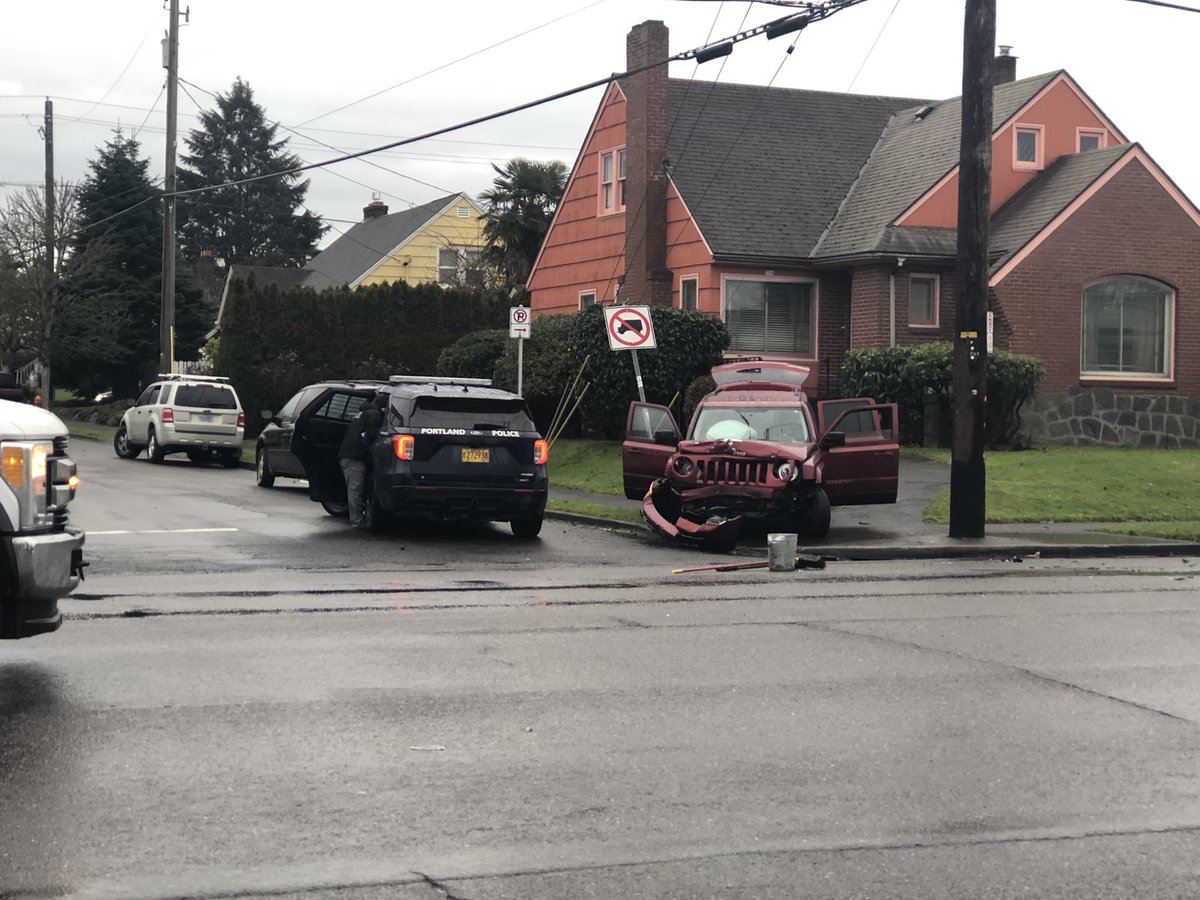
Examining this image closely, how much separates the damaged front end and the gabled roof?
14.5m

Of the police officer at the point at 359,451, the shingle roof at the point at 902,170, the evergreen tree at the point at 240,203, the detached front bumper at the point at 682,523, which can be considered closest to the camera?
the detached front bumper at the point at 682,523

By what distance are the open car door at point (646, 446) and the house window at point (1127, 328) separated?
13932mm

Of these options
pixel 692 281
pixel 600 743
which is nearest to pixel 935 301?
pixel 692 281

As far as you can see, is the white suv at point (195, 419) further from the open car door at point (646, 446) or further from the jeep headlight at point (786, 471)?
the jeep headlight at point (786, 471)

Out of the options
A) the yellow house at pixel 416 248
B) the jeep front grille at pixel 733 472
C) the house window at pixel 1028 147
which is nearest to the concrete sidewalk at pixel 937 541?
the jeep front grille at pixel 733 472

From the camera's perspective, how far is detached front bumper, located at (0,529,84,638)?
7328 millimetres

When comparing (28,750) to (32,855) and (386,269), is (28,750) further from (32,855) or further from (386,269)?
(386,269)

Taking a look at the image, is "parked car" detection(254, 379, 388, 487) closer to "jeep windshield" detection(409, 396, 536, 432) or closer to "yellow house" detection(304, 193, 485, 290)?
"jeep windshield" detection(409, 396, 536, 432)

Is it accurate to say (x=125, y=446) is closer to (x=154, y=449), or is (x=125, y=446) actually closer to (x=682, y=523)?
(x=154, y=449)

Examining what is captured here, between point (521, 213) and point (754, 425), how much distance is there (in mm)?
31098

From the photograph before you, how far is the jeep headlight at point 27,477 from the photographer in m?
7.40

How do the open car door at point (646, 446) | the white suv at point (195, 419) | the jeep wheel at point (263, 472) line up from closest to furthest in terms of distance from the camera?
the open car door at point (646, 446), the jeep wheel at point (263, 472), the white suv at point (195, 419)

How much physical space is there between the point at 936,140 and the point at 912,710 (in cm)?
2761

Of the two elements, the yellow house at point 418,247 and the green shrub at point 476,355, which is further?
the yellow house at point 418,247
